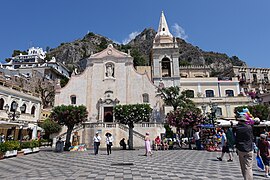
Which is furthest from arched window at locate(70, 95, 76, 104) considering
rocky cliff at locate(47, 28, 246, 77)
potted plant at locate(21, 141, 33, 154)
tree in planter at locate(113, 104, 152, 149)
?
rocky cliff at locate(47, 28, 246, 77)

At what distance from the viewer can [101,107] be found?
105 ft

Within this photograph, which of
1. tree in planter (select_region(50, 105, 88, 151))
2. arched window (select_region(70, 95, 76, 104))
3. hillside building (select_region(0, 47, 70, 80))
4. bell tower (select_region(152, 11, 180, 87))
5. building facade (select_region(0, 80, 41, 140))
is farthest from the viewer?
hillside building (select_region(0, 47, 70, 80))

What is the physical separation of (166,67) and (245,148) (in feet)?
118

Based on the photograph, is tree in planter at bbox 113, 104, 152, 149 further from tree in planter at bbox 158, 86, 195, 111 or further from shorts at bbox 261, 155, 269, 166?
shorts at bbox 261, 155, 269, 166

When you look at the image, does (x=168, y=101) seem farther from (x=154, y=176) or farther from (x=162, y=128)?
(x=154, y=176)

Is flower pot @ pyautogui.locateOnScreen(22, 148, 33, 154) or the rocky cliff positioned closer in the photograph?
flower pot @ pyautogui.locateOnScreen(22, 148, 33, 154)

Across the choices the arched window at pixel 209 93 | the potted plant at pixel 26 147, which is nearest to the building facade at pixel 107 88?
the arched window at pixel 209 93

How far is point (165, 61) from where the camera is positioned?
3953cm

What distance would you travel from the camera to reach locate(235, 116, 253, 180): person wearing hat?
4.95 metres

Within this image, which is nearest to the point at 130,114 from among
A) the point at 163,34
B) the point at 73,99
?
the point at 73,99

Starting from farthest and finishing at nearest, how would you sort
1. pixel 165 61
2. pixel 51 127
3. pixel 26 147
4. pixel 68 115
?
pixel 165 61 → pixel 51 127 → pixel 68 115 → pixel 26 147

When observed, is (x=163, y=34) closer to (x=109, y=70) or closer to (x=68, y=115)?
(x=109, y=70)

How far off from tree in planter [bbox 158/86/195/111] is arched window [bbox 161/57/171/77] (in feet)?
27.5

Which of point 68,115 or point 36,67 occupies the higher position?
point 36,67
